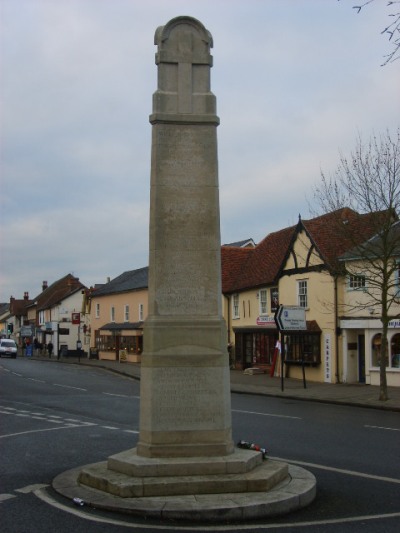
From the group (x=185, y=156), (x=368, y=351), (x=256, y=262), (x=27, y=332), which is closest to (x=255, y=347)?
(x=256, y=262)

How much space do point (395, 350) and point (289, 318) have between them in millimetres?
5116

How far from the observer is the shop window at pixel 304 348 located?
102ft

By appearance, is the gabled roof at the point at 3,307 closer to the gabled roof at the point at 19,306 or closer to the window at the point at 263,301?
the gabled roof at the point at 19,306

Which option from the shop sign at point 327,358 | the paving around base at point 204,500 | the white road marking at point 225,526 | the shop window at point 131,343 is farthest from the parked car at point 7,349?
the white road marking at point 225,526

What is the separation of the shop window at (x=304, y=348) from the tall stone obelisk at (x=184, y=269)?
21.5 metres

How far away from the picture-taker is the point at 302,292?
33031mm

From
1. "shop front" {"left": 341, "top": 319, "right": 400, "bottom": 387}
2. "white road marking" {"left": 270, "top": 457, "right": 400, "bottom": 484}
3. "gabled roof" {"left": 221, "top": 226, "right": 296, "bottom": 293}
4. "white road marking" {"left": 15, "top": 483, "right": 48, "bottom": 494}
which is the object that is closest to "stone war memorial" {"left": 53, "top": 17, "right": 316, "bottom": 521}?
"white road marking" {"left": 15, "top": 483, "right": 48, "bottom": 494}

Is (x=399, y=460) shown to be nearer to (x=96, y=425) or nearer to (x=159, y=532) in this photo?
(x=159, y=532)

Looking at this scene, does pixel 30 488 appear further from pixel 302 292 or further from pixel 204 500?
pixel 302 292

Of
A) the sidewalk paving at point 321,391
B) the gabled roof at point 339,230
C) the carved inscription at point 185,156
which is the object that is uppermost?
the gabled roof at point 339,230

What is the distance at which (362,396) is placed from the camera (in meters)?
23.6

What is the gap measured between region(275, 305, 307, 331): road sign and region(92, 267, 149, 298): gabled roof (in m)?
26.6

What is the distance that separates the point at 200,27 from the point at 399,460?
782 centimetres

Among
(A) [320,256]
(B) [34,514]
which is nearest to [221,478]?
(B) [34,514]
